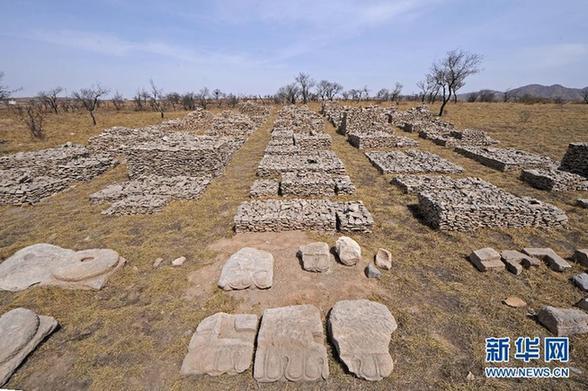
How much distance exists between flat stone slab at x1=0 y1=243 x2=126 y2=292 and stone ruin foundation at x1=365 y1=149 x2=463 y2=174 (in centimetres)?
1245

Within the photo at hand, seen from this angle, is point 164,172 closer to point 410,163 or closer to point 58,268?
point 58,268

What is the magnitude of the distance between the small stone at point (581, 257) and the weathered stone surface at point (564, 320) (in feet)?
8.17

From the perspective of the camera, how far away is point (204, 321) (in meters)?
4.88

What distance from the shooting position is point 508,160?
1469 centimetres

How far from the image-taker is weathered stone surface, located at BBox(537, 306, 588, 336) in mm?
4621

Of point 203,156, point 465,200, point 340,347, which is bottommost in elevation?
point 340,347

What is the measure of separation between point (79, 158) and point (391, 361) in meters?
18.3

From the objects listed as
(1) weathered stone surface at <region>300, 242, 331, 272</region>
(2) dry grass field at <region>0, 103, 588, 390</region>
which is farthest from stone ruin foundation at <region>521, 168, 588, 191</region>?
(1) weathered stone surface at <region>300, 242, 331, 272</region>

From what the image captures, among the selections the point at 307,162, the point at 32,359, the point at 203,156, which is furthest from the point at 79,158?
the point at 32,359

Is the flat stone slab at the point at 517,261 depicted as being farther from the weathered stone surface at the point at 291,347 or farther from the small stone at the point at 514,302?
the weathered stone surface at the point at 291,347

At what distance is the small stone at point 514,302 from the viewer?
5331 millimetres

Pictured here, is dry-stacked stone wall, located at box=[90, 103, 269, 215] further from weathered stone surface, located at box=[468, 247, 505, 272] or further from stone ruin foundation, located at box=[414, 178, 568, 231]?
weathered stone surface, located at box=[468, 247, 505, 272]

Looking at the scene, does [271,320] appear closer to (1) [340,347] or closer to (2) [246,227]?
(1) [340,347]

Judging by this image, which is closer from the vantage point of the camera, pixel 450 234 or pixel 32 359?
pixel 32 359
